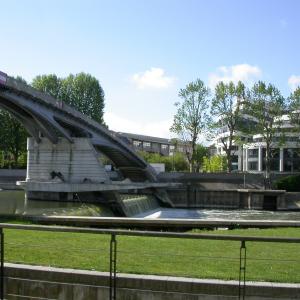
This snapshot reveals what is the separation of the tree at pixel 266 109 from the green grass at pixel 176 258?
6191 cm

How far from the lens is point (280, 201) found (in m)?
63.1

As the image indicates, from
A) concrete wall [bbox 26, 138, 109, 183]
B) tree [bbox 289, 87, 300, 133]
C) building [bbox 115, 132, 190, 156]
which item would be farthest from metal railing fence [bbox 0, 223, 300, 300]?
building [bbox 115, 132, 190, 156]

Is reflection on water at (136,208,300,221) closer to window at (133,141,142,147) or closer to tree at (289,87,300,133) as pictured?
tree at (289,87,300,133)

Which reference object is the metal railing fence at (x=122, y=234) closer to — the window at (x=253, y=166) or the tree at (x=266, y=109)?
the tree at (x=266, y=109)

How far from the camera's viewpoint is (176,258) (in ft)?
34.8

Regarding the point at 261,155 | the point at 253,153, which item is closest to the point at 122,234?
the point at 261,155

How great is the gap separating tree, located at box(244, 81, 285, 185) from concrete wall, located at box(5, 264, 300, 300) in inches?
2614

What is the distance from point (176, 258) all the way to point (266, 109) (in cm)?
6598

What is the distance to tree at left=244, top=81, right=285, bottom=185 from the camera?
73500 millimetres

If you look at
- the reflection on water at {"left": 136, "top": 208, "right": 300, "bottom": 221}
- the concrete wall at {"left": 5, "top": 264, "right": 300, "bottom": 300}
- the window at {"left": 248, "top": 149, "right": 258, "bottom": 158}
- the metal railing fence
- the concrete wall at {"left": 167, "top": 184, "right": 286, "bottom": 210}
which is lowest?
the reflection on water at {"left": 136, "top": 208, "right": 300, "bottom": 221}

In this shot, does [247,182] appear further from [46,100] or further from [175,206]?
[46,100]

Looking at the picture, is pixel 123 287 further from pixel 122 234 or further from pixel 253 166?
pixel 253 166

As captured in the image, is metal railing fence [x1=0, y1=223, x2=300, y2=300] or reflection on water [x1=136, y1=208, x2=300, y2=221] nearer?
metal railing fence [x1=0, y1=223, x2=300, y2=300]

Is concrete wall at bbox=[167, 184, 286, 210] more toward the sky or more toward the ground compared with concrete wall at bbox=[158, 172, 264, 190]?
more toward the ground
